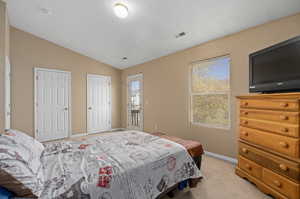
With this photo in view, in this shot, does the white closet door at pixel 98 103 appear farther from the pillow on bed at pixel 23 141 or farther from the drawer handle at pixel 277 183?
the drawer handle at pixel 277 183

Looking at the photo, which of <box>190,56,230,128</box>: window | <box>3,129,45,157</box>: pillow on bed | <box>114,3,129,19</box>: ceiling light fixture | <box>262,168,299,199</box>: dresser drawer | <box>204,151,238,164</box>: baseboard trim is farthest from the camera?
<box>190,56,230,128</box>: window

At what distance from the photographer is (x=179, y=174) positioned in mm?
1706

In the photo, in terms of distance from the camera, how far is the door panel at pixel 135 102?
4977mm

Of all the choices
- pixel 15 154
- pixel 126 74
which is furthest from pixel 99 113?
pixel 15 154

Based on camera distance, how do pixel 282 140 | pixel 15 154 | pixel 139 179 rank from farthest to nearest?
pixel 282 140
pixel 139 179
pixel 15 154

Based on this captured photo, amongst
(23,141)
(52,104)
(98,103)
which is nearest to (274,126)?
(23,141)

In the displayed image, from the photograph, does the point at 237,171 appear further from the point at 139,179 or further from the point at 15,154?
the point at 15,154

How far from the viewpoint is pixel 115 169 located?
4.20 feet

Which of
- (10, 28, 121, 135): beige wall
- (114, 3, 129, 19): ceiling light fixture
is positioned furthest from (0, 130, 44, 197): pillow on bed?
(10, 28, 121, 135): beige wall

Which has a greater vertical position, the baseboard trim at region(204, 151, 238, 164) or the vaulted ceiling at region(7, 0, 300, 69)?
the vaulted ceiling at region(7, 0, 300, 69)

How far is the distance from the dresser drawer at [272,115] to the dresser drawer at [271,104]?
0.05 meters

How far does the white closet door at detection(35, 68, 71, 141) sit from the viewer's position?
4039 millimetres

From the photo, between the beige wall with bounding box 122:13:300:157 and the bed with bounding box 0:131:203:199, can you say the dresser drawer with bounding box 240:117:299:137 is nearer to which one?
the beige wall with bounding box 122:13:300:157

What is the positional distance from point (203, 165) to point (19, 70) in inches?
197
